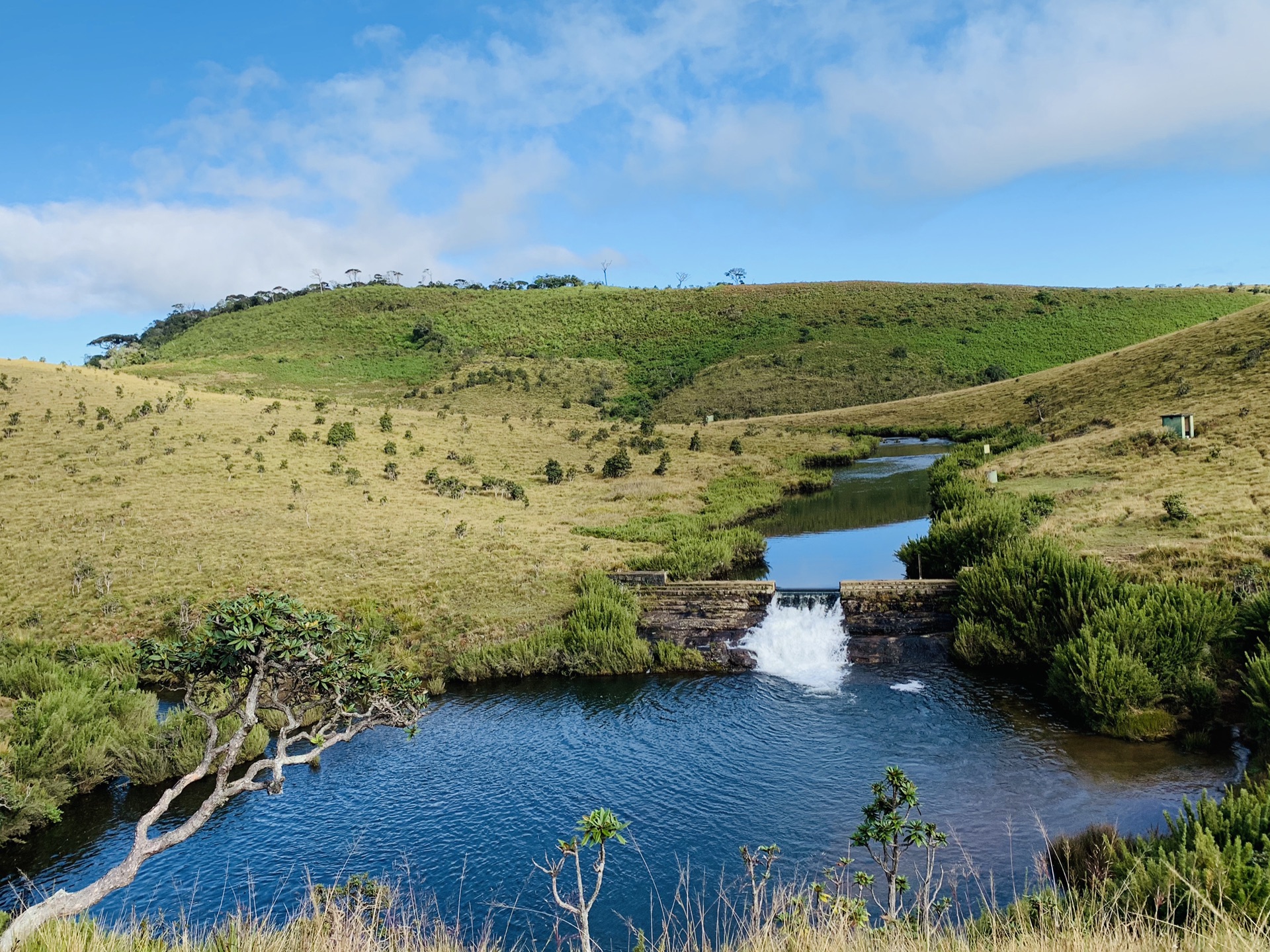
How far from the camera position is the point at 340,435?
5169 centimetres

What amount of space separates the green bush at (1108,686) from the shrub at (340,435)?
143 feet

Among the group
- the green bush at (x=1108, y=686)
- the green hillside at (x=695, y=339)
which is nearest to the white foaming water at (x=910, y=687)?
the green bush at (x=1108, y=686)

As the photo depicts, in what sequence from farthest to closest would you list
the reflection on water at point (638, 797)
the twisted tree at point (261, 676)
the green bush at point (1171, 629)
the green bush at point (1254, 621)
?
the green bush at point (1171, 629)
the green bush at point (1254, 621)
the reflection on water at point (638, 797)
the twisted tree at point (261, 676)

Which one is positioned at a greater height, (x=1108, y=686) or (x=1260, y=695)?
(x=1260, y=695)

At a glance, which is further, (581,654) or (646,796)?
(581,654)

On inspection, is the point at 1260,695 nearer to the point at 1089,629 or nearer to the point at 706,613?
the point at 1089,629

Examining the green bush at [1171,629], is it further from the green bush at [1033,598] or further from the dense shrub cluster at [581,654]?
the dense shrub cluster at [581,654]

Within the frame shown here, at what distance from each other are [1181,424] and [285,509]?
43228mm

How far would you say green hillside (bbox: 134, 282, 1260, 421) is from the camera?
96312mm

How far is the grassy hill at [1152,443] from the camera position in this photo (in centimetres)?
2467

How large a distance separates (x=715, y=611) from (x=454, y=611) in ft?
29.1

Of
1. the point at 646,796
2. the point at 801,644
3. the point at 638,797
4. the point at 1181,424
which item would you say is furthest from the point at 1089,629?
the point at 1181,424

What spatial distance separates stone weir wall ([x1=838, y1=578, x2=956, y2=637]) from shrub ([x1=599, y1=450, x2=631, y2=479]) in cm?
2699

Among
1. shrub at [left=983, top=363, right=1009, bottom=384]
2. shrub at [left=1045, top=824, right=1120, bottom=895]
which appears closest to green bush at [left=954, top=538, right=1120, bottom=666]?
shrub at [left=1045, top=824, right=1120, bottom=895]
